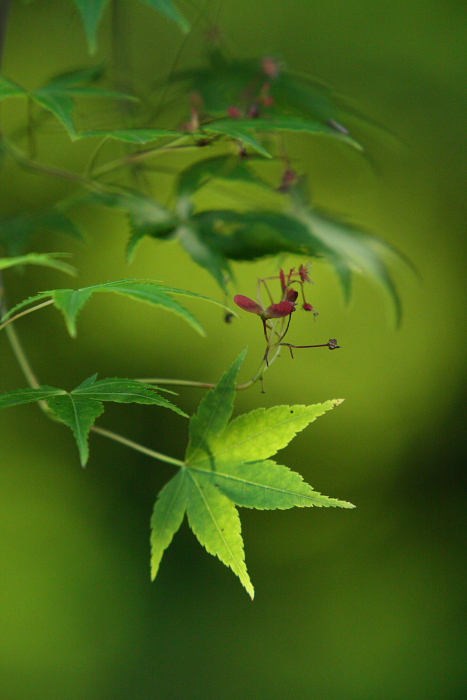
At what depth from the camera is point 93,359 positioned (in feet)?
6.25

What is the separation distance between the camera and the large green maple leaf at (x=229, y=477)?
498 millimetres

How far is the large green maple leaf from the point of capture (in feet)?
1.63

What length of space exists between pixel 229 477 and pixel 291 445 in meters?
1.49

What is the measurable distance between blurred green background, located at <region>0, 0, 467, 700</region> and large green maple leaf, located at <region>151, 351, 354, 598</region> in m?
1.29

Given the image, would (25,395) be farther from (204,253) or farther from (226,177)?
(226,177)

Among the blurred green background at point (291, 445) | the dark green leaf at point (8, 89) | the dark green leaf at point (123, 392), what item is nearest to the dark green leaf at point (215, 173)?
the dark green leaf at point (8, 89)

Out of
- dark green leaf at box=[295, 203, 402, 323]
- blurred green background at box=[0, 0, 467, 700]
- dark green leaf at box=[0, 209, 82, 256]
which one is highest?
dark green leaf at box=[295, 203, 402, 323]

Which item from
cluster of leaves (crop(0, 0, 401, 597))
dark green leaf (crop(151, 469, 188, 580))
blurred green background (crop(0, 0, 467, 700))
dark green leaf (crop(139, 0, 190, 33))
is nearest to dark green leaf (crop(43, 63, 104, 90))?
cluster of leaves (crop(0, 0, 401, 597))

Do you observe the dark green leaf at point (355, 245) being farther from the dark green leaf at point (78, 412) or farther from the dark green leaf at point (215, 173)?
the dark green leaf at point (78, 412)

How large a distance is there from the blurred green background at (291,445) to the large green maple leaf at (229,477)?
4.24 feet

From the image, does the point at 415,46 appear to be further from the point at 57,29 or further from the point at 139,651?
the point at 139,651

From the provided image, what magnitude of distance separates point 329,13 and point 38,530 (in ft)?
6.22

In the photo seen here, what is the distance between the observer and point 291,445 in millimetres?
2002

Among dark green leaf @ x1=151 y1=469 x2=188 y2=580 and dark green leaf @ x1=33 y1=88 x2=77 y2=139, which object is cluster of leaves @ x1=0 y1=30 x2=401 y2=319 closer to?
dark green leaf @ x1=33 y1=88 x2=77 y2=139
